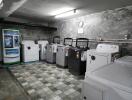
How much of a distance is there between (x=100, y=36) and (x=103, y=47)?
0.69 meters

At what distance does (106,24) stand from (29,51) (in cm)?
404

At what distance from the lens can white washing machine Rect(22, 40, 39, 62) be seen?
5.23 metres

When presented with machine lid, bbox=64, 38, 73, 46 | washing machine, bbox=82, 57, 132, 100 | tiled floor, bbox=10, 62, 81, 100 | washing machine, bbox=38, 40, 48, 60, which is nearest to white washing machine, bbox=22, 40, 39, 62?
washing machine, bbox=38, 40, 48, 60

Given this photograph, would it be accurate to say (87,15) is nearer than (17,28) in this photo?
Yes

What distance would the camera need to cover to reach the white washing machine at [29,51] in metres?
5.23

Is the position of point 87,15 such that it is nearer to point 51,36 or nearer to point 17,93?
point 51,36

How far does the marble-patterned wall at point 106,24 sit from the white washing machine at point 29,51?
7.16 feet

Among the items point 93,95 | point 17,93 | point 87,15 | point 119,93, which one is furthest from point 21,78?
point 87,15

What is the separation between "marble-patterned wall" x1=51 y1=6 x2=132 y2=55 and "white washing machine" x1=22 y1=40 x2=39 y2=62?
85.9 inches

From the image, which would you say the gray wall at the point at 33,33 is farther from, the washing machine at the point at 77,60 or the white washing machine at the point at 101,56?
the white washing machine at the point at 101,56

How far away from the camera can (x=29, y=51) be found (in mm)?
5367

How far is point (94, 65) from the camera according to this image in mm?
3094

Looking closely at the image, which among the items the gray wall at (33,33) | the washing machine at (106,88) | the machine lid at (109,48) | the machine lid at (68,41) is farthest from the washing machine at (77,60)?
the gray wall at (33,33)

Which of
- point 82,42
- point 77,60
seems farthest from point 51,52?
point 77,60
